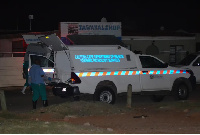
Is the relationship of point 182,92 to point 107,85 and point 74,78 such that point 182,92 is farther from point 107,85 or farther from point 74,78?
point 74,78

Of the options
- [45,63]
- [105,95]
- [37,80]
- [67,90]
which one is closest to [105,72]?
[105,95]

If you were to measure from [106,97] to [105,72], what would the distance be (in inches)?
33.4

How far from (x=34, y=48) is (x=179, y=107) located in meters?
7.97

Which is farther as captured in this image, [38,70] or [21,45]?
[21,45]

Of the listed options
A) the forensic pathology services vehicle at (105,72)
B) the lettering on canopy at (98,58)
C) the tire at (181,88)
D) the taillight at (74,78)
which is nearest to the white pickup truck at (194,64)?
the tire at (181,88)

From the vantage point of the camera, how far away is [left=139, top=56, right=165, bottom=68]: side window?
16.2 m

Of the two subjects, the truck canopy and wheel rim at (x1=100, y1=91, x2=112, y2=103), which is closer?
the truck canopy

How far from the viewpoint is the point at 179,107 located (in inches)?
559

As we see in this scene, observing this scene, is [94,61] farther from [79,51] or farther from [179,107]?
[179,107]

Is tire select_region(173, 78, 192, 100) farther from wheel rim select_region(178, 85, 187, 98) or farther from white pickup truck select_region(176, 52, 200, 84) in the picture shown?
white pickup truck select_region(176, 52, 200, 84)

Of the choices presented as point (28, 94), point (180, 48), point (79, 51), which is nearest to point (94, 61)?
point (79, 51)

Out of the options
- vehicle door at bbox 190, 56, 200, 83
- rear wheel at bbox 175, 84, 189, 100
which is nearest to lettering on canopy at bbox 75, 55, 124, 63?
rear wheel at bbox 175, 84, 189, 100

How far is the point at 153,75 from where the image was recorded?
16.2 metres

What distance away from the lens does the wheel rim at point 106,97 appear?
15422 millimetres
